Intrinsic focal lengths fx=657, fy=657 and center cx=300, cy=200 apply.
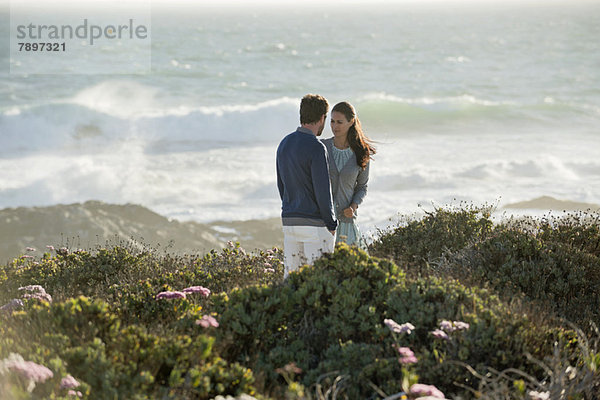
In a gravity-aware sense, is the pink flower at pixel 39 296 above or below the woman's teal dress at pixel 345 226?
below

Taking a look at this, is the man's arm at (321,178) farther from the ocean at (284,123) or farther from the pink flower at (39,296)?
the ocean at (284,123)

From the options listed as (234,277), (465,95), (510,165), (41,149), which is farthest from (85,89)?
(234,277)

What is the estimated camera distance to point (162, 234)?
15.1 m

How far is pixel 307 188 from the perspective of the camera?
522cm

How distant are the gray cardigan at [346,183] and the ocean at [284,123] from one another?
217cm

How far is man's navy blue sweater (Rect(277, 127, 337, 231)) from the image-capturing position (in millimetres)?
5086

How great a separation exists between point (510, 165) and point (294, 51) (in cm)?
4426

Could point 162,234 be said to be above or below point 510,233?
below

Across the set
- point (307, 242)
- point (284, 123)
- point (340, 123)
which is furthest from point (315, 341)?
point (284, 123)

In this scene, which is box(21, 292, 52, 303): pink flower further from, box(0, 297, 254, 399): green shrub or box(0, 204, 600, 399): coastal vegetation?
box(0, 297, 254, 399): green shrub

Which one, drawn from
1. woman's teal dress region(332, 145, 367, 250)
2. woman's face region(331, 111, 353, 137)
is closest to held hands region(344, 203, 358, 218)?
woman's teal dress region(332, 145, 367, 250)

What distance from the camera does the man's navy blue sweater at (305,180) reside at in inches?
200

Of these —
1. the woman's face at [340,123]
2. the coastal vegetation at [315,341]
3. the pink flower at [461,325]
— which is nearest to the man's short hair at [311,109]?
the woman's face at [340,123]

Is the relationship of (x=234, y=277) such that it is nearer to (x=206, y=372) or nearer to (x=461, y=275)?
(x=461, y=275)
